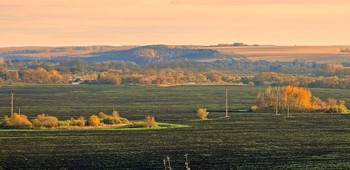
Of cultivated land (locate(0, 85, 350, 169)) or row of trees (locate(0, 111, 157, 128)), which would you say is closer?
cultivated land (locate(0, 85, 350, 169))

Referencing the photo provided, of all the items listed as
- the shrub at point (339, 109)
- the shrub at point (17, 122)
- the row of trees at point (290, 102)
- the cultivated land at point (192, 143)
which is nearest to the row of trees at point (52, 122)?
the shrub at point (17, 122)

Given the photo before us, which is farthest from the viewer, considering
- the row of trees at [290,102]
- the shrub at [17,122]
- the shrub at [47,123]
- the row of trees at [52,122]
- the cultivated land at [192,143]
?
the row of trees at [290,102]

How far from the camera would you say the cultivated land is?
5338cm

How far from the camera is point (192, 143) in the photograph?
209 feet

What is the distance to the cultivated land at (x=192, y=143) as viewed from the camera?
53375 millimetres

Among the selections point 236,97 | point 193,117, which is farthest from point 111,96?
point 193,117

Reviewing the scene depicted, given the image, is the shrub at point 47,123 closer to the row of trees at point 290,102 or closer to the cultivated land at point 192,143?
the cultivated land at point 192,143

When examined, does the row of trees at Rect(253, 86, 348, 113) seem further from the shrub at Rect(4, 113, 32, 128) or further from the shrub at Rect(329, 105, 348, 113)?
the shrub at Rect(4, 113, 32, 128)

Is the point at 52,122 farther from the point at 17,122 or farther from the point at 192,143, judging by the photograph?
the point at 192,143

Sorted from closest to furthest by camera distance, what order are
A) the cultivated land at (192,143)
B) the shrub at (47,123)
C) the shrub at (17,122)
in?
the cultivated land at (192,143)
the shrub at (17,122)
the shrub at (47,123)

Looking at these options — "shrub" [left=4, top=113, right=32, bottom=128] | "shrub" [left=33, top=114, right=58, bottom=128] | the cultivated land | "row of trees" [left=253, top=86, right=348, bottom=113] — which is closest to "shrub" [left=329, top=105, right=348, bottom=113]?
"row of trees" [left=253, top=86, right=348, bottom=113]

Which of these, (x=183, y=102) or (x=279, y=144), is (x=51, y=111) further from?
(x=279, y=144)

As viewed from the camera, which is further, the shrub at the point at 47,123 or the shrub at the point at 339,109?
the shrub at the point at 339,109

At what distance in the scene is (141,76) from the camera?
192 m
